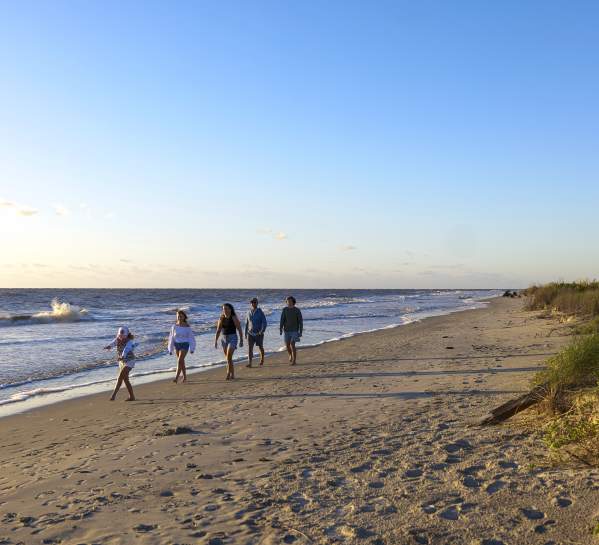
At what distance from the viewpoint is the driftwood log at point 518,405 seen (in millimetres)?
6645

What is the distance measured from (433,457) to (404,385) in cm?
460

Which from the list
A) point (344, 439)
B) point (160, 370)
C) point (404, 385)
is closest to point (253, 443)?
point (344, 439)

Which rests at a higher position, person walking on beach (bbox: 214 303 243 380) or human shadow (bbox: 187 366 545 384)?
A: person walking on beach (bbox: 214 303 243 380)

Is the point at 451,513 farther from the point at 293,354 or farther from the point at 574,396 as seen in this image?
A: the point at 293,354

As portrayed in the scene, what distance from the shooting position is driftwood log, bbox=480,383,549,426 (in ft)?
21.8

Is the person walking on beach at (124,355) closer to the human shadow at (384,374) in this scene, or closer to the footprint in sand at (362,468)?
the human shadow at (384,374)

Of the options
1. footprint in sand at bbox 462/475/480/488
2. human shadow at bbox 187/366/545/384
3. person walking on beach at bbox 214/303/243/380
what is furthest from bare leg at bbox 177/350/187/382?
footprint in sand at bbox 462/475/480/488

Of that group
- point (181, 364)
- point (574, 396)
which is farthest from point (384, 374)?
point (574, 396)

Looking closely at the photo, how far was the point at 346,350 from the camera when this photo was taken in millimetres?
16922

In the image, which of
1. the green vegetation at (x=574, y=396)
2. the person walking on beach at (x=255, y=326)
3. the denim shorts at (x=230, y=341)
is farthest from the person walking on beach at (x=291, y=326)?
the green vegetation at (x=574, y=396)

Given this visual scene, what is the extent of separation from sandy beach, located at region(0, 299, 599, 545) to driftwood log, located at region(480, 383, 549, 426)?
0.95ft

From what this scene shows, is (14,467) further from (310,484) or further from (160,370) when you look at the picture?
(160,370)

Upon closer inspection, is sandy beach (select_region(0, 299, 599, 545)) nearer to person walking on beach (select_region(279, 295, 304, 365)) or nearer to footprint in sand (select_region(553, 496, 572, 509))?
footprint in sand (select_region(553, 496, 572, 509))

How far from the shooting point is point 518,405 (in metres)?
6.77
